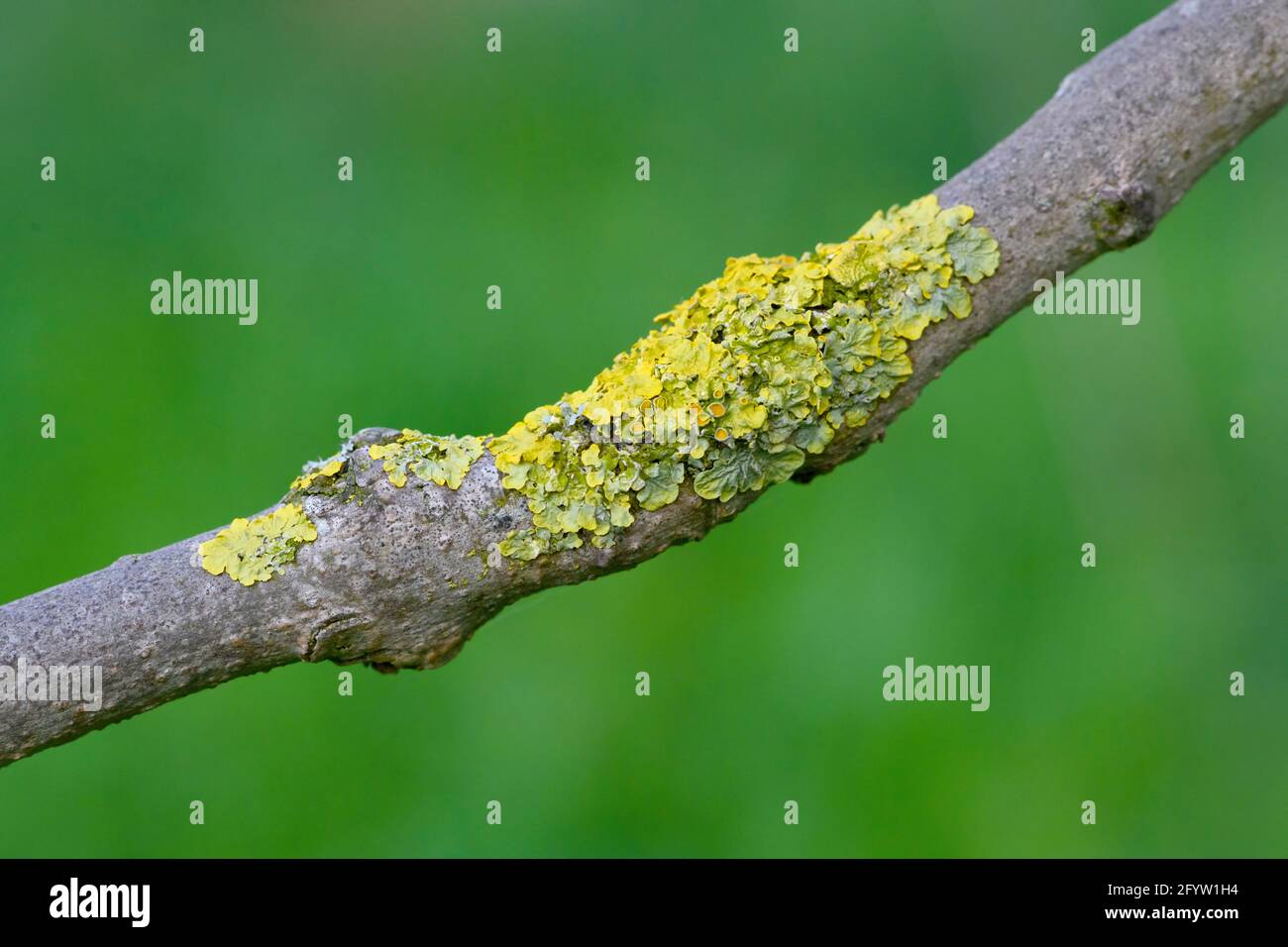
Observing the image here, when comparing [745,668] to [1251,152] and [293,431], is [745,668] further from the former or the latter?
[1251,152]

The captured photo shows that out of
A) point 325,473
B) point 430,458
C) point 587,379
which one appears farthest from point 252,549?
point 587,379

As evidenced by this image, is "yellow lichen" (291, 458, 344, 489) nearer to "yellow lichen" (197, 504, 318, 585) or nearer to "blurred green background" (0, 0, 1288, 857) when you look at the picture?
"yellow lichen" (197, 504, 318, 585)

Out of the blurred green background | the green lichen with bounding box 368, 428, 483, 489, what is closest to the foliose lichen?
the green lichen with bounding box 368, 428, 483, 489

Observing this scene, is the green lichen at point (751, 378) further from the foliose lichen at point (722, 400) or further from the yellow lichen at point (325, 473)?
the yellow lichen at point (325, 473)

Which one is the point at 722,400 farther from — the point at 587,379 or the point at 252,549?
the point at 587,379

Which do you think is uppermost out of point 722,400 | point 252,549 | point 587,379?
point 587,379

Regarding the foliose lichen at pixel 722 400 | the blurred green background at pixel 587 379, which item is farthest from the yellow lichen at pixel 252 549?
the blurred green background at pixel 587 379
